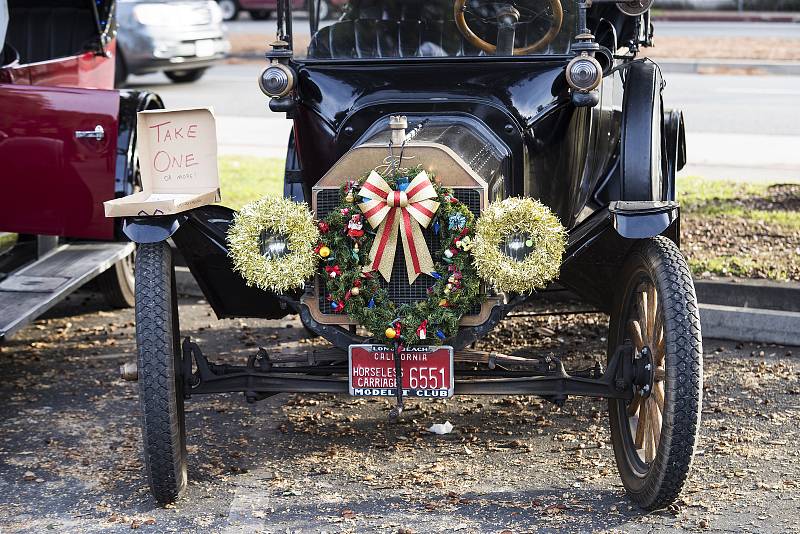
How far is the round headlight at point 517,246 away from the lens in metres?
4.27

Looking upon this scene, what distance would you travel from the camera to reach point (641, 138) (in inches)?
194

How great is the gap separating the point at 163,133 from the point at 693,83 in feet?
41.4

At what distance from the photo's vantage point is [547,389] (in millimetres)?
4430

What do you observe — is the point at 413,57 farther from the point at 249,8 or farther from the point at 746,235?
the point at 249,8

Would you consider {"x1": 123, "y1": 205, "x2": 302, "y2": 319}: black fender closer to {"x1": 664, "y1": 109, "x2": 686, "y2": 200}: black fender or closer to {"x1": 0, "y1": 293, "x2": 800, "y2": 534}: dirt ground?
{"x1": 0, "y1": 293, "x2": 800, "y2": 534}: dirt ground

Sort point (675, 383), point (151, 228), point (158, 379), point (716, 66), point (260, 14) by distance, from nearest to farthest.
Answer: point (675, 383) < point (158, 379) < point (151, 228) < point (716, 66) < point (260, 14)

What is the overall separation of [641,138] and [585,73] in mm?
380

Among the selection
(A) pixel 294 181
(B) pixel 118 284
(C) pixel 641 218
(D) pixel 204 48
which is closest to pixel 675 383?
(C) pixel 641 218

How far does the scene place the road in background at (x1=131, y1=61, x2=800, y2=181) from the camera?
1087 centimetres

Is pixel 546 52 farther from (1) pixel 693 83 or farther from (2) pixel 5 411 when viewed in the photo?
(1) pixel 693 83

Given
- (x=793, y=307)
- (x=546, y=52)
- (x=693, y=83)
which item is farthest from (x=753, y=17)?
(x=546, y=52)

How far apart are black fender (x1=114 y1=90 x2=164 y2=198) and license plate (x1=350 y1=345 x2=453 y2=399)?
2.34 metres

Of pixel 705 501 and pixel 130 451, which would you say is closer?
pixel 705 501

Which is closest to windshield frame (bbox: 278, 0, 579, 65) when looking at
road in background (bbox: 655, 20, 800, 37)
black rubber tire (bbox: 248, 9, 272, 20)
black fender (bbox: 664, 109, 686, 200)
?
black fender (bbox: 664, 109, 686, 200)
